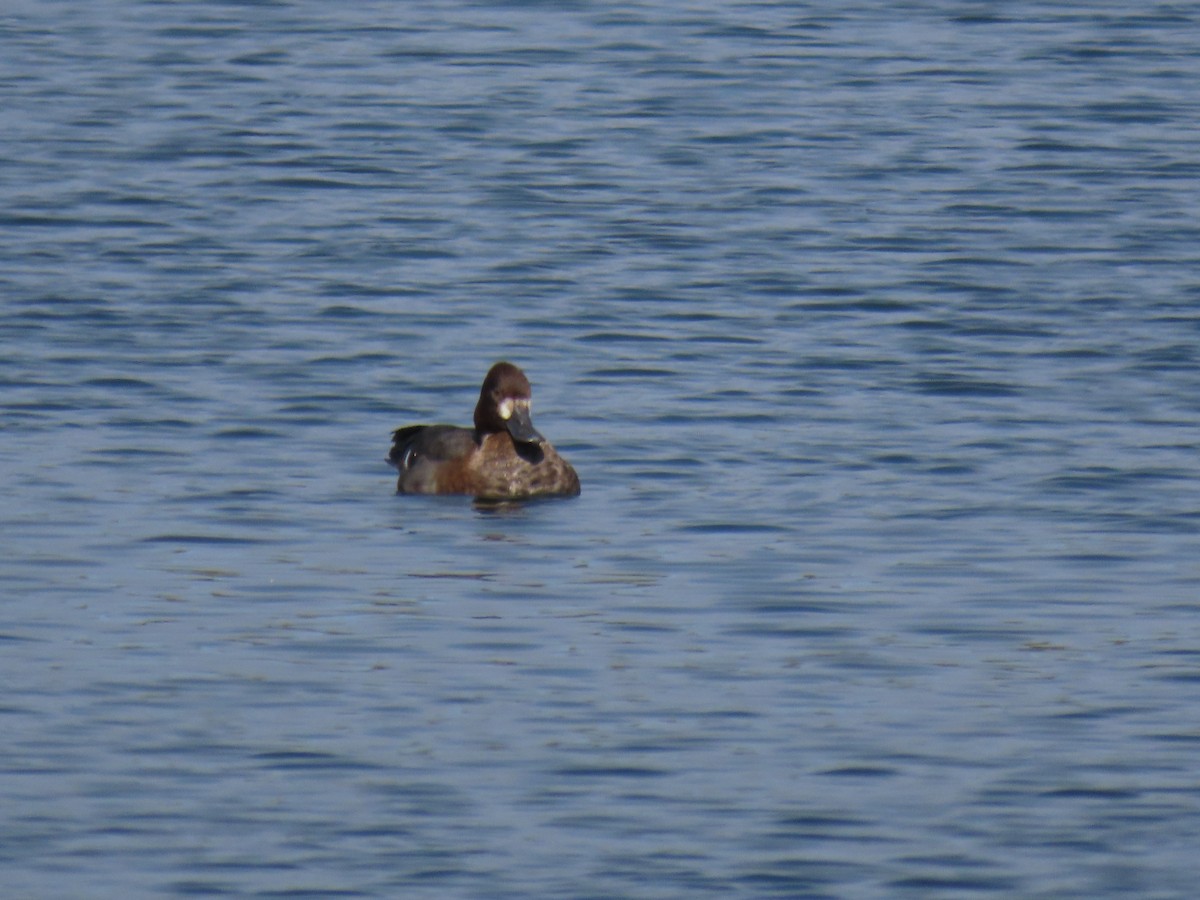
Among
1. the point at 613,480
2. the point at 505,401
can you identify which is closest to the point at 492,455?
the point at 505,401

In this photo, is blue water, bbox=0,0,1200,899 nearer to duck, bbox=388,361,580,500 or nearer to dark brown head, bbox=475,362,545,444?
duck, bbox=388,361,580,500

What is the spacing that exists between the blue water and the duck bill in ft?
1.31

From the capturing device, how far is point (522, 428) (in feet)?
45.3

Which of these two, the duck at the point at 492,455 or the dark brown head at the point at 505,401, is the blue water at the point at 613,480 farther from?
the dark brown head at the point at 505,401

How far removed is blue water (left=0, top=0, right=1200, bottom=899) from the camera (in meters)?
8.57

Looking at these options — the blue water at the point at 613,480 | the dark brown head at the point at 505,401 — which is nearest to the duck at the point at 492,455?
the dark brown head at the point at 505,401

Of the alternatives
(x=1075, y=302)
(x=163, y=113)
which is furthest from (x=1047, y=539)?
(x=163, y=113)

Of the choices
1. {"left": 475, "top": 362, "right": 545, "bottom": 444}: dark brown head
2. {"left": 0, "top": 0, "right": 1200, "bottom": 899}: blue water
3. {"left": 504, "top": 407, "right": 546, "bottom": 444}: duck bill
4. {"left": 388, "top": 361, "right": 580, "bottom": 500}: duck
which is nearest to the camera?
{"left": 0, "top": 0, "right": 1200, "bottom": 899}: blue water

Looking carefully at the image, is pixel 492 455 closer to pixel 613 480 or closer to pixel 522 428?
pixel 522 428

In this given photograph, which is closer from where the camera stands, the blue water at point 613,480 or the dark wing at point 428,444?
the blue water at point 613,480

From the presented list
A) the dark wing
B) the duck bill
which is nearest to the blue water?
the dark wing

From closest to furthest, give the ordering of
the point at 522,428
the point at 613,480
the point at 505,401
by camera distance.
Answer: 1. the point at 613,480
2. the point at 522,428
3. the point at 505,401

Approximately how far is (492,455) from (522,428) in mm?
196

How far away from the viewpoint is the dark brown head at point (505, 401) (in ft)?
45.7
